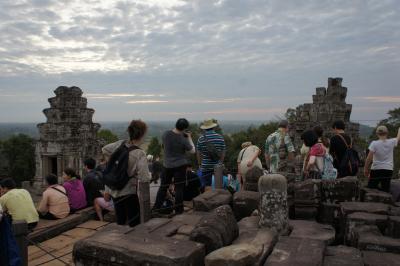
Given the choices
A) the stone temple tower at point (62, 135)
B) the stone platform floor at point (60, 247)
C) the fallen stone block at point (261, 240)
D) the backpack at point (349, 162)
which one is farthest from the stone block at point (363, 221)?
the stone temple tower at point (62, 135)

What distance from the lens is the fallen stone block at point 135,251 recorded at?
3.12 m

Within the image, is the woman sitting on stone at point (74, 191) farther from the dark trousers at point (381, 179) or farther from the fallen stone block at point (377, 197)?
the dark trousers at point (381, 179)

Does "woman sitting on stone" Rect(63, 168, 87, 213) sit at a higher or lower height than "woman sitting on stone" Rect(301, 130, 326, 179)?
lower

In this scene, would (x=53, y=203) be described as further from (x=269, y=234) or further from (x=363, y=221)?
(x=363, y=221)

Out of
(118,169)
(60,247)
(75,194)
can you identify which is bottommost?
(60,247)

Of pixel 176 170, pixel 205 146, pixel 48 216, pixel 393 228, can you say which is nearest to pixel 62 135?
pixel 48 216

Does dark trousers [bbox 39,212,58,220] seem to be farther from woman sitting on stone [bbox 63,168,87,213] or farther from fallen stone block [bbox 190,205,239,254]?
fallen stone block [bbox 190,205,239,254]

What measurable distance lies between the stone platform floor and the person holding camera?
120 cm

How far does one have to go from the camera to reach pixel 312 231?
4.49 m

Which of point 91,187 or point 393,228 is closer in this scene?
point 393,228

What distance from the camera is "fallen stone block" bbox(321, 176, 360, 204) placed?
5680mm

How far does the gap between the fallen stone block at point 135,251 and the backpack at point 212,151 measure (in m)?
3.16

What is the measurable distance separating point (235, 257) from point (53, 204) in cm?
401

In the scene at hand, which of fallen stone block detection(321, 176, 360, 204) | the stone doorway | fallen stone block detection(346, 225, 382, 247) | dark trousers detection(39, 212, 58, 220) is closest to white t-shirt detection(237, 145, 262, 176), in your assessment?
fallen stone block detection(321, 176, 360, 204)
